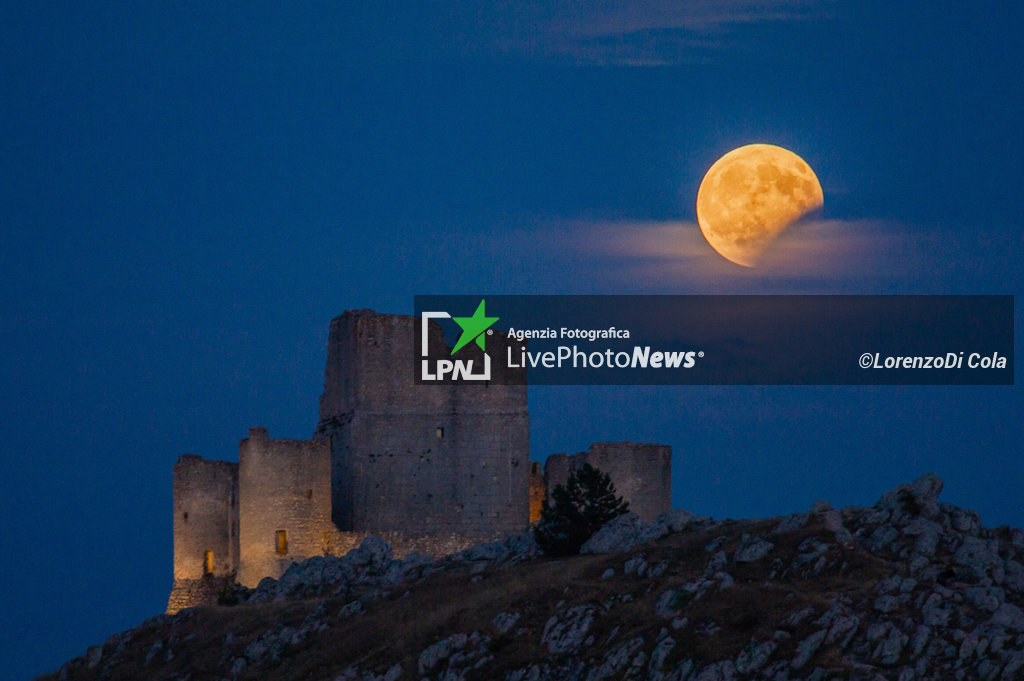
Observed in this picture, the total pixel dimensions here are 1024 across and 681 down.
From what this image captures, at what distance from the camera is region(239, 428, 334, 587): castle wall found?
7700 cm

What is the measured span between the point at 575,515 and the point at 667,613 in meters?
13.4

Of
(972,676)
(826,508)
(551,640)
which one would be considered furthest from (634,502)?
(972,676)

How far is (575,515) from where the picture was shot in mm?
68500

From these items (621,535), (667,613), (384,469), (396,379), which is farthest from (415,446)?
(667,613)

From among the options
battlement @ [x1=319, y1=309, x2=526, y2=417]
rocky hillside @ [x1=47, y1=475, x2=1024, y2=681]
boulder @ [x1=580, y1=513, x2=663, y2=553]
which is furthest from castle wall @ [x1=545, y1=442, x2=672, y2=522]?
boulder @ [x1=580, y1=513, x2=663, y2=553]

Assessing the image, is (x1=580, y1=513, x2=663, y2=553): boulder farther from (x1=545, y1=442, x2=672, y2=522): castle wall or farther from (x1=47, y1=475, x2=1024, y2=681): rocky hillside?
(x1=545, y1=442, x2=672, y2=522): castle wall

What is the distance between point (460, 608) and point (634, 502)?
23.1 meters

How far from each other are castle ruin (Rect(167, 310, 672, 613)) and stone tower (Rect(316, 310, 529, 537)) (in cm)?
4

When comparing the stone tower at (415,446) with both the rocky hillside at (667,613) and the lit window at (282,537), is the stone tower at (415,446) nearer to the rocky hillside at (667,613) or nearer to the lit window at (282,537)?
the lit window at (282,537)

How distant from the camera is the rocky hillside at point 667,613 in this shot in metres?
51.3

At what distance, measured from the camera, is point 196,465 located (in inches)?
3226

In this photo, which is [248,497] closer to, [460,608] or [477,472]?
[477,472]

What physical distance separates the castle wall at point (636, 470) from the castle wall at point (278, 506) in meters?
10.9

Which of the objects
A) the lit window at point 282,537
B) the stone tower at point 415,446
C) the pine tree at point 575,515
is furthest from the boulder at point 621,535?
the lit window at point 282,537
